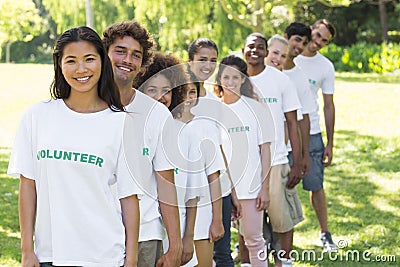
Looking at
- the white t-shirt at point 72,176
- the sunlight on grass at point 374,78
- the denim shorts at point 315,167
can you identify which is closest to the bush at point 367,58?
the sunlight on grass at point 374,78

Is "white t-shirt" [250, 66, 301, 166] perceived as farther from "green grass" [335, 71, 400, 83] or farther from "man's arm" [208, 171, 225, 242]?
"green grass" [335, 71, 400, 83]

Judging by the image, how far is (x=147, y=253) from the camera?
131 inches

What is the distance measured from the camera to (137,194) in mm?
3029

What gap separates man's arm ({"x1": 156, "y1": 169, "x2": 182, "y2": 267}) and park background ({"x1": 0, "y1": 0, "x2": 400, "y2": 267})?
1.69m

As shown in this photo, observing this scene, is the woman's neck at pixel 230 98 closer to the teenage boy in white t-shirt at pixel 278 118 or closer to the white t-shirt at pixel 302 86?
the teenage boy in white t-shirt at pixel 278 118

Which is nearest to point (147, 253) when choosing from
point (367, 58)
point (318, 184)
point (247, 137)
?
point (247, 137)

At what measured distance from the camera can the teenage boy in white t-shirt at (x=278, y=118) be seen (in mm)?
5430

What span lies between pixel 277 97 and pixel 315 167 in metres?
1.18

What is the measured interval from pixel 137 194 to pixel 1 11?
11901 millimetres

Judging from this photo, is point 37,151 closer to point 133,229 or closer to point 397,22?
point 133,229

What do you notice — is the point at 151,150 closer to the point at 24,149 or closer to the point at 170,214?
the point at 170,214

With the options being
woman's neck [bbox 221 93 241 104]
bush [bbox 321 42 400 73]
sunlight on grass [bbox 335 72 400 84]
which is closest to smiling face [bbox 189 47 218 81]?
woman's neck [bbox 221 93 241 104]

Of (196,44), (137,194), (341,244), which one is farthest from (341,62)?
(137,194)

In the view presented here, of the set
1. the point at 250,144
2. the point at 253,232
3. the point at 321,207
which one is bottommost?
the point at 321,207
